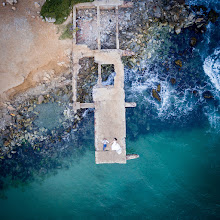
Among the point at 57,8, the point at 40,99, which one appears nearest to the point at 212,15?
Answer: the point at 57,8

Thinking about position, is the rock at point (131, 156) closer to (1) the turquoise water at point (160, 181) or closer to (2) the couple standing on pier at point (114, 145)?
(1) the turquoise water at point (160, 181)

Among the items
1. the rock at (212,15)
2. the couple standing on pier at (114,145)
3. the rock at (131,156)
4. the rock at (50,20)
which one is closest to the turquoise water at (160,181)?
the rock at (131,156)

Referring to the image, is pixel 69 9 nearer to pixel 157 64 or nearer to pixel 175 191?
pixel 157 64

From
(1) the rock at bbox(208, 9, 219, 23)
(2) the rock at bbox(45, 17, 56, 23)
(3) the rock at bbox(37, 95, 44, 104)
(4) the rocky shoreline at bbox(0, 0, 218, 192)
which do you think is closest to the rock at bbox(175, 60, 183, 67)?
(4) the rocky shoreline at bbox(0, 0, 218, 192)

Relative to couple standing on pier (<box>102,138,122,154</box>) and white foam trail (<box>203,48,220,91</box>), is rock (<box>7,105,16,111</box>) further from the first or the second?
white foam trail (<box>203,48,220,91</box>)

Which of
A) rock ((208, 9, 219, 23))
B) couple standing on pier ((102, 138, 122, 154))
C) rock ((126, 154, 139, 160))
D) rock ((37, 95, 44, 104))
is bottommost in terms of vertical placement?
rock ((126, 154, 139, 160))

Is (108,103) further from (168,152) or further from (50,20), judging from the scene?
(50,20)

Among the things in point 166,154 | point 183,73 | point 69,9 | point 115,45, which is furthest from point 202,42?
point 69,9

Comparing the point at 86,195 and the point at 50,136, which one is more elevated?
the point at 50,136
